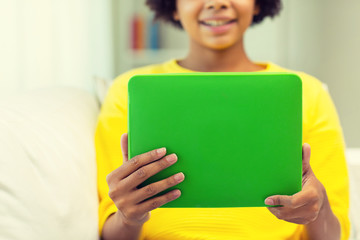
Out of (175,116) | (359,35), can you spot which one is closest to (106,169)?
(175,116)

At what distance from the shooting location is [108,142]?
3.16 feet

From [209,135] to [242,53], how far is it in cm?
56

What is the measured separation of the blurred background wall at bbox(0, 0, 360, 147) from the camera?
1456 mm

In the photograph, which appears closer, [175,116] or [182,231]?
[175,116]

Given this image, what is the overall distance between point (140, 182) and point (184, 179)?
7 centimetres

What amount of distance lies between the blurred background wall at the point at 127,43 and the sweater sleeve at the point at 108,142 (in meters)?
0.45

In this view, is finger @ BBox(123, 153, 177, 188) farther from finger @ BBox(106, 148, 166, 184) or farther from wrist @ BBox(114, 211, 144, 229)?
wrist @ BBox(114, 211, 144, 229)

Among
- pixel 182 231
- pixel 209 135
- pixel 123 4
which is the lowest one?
pixel 182 231

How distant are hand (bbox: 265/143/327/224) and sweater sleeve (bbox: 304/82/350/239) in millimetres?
196

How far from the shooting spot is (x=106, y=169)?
0.94 m

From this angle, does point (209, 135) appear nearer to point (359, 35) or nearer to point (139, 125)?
point (139, 125)

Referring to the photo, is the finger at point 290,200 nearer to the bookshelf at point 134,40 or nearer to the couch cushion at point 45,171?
the couch cushion at point 45,171

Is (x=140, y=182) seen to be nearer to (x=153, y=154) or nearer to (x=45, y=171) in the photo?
(x=153, y=154)

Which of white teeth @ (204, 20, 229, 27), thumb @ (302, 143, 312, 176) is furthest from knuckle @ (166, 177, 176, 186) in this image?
white teeth @ (204, 20, 229, 27)
